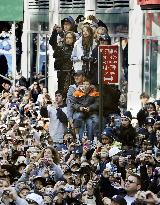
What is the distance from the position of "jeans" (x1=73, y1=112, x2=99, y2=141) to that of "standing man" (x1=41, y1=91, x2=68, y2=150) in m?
0.91

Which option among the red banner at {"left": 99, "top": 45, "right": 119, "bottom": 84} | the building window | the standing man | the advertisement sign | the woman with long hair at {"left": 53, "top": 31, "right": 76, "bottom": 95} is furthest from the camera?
the advertisement sign

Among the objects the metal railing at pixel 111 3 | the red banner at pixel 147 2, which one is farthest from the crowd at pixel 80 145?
the metal railing at pixel 111 3

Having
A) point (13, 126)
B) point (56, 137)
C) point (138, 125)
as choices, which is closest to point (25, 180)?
point (138, 125)

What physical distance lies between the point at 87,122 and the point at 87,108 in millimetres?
495

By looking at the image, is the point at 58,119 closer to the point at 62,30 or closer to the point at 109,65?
the point at 62,30

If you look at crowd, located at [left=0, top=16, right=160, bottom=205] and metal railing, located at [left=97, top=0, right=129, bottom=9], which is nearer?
crowd, located at [left=0, top=16, right=160, bottom=205]

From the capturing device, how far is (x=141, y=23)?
35.8 metres

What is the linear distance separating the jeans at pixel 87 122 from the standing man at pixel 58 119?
0.91 m

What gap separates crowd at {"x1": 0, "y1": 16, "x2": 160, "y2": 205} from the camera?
22.5m

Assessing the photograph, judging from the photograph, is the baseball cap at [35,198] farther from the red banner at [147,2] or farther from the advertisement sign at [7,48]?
the advertisement sign at [7,48]

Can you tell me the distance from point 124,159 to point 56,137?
7.31 meters

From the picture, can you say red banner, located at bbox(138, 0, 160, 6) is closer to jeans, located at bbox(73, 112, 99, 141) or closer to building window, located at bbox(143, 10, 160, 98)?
building window, located at bbox(143, 10, 160, 98)

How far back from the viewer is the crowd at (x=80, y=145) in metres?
22.5

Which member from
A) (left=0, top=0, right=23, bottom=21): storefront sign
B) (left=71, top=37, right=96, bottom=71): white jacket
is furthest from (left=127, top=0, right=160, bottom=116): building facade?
(left=0, top=0, right=23, bottom=21): storefront sign
